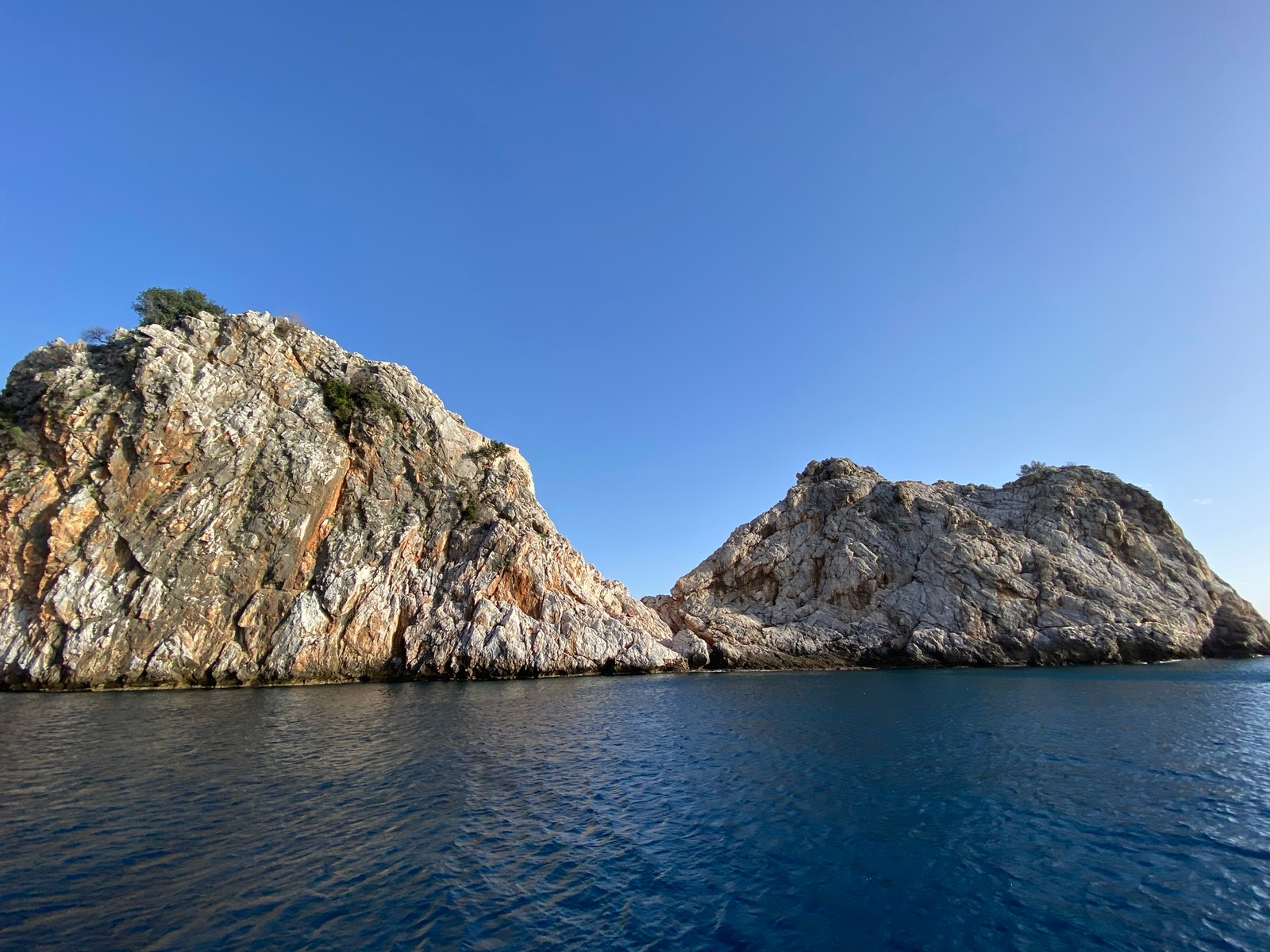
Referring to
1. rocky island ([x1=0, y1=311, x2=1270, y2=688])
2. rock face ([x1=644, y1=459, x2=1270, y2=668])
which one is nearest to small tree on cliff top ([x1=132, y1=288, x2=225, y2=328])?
rocky island ([x1=0, y1=311, x2=1270, y2=688])

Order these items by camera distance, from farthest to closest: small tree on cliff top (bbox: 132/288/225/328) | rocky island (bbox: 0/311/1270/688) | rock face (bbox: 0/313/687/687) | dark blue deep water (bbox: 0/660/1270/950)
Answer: small tree on cliff top (bbox: 132/288/225/328) → rocky island (bbox: 0/311/1270/688) → rock face (bbox: 0/313/687/687) → dark blue deep water (bbox: 0/660/1270/950)

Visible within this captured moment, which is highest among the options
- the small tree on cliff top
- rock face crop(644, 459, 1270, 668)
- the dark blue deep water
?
the small tree on cliff top

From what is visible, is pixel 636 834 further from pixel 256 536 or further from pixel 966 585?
pixel 966 585

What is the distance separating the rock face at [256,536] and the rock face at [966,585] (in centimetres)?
1653

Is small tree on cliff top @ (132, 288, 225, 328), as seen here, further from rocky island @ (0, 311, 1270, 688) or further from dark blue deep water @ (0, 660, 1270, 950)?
dark blue deep water @ (0, 660, 1270, 950)

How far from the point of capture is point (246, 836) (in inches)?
524

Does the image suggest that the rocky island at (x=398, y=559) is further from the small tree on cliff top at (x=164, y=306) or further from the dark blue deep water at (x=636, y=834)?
the dark blue deep water at (x=636, y=834)

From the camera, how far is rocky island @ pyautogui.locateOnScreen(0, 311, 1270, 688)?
144 ft

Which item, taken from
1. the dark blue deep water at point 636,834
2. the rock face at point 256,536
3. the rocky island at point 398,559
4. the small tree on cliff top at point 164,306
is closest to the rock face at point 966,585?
the rocky island at point 398,559

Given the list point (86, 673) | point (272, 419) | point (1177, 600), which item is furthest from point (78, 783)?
point (1177, 600)

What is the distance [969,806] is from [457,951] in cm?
1408

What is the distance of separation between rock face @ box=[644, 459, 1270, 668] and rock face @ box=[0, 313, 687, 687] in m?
16.5

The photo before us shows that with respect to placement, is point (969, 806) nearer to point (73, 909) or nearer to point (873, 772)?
point (873, 772)

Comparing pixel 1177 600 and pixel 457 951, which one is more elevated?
pixel 1177 600
